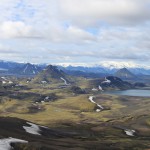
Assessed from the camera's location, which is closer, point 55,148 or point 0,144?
point 0,144

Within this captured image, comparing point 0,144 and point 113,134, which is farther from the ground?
point 0,144

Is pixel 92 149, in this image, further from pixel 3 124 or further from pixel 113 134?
pixel 113 134

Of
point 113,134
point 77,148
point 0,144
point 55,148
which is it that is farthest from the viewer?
point 113,134

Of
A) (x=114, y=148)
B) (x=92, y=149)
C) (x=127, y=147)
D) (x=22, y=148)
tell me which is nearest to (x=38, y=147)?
(x=22, y=148)

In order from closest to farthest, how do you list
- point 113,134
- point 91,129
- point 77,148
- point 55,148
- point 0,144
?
point 0,144 < point 55,148 < point 77,148 < point 113,134 < point 91,129

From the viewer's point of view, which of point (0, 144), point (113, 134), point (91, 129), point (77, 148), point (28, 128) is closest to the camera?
point (0, 144)

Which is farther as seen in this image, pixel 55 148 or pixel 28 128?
pixel 28 128

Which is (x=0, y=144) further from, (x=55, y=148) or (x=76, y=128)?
(x=76, y=128)

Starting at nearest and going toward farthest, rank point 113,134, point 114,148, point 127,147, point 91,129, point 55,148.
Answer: point 55,148
point 114,148
point 127,147
point 113,134
point 91,129

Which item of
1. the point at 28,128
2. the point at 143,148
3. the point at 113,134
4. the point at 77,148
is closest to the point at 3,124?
the point at 28,128
